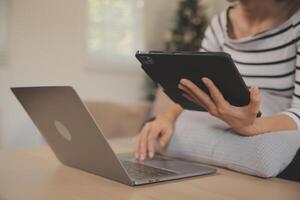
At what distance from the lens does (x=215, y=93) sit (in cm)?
78

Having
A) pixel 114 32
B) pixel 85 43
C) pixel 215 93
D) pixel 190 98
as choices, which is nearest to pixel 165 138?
pixel 190 98

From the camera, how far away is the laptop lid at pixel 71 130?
2.29 feet

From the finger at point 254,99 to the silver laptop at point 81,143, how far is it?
0.17 m

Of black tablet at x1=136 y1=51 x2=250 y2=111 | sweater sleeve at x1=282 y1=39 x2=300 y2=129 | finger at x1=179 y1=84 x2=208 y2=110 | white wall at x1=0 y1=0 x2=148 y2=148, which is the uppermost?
black tablet at x1=136 y1=51 x2=250 y2=111

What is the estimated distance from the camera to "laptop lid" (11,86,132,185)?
699 millimetres

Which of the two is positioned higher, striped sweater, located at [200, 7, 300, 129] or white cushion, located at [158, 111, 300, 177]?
striped sweater, located at [200, 7, 300, 129]

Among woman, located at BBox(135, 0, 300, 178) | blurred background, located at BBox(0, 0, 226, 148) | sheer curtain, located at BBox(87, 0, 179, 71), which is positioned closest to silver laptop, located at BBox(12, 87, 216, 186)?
woman, located at BBox(135, 0, 300, 178)

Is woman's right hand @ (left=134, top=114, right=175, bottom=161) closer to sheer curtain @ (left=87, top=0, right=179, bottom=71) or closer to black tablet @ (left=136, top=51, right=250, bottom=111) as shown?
black tablet @ (left=136, top=51, right=250, bottom=111)

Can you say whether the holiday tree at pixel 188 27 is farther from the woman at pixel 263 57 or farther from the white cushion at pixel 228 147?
the white cushion at pixel 228 147

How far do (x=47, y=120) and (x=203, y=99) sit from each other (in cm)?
34

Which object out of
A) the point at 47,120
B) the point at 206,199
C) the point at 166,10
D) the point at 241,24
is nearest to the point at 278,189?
the point at 206,199

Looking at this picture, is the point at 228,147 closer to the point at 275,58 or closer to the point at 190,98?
the point at 190,98

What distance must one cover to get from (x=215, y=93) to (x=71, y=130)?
29cm

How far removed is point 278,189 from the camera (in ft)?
2.41
